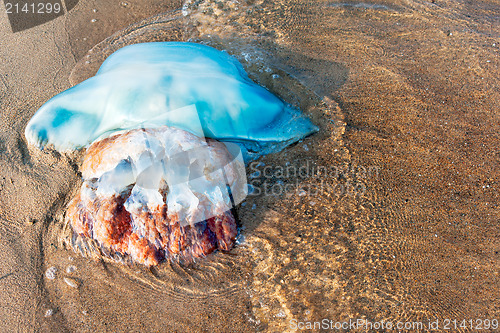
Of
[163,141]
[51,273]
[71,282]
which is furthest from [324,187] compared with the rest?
[51,273]

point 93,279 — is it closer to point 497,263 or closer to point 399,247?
point 399,247

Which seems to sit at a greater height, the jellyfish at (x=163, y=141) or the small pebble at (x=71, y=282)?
the jellyfish at (x=163, y=141)

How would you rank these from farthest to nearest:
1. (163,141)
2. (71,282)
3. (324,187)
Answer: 1. (324,187)
2. (163,141)
3. (71,282)

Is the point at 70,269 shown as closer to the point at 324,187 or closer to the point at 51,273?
the point at 51,273

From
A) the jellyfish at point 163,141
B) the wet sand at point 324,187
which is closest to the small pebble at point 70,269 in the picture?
the wet sand at point 324,187

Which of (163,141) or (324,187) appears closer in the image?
(163,141)

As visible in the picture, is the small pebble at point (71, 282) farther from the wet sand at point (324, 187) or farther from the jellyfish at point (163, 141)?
the jellyfish at point (163, 141)
